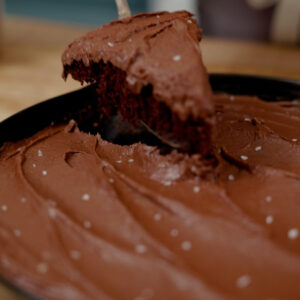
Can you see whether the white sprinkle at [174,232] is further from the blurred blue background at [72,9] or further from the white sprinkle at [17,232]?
the blurred blue background at [72,9]

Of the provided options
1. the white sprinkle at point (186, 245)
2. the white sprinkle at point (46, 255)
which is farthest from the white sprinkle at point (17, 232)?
the white sprinkle at point (186, 245)

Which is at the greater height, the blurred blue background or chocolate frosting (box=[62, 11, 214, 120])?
chocolate frosting (box=[62, 11, 214, 120])

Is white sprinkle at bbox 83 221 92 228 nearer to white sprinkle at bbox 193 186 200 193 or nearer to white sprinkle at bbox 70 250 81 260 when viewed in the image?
white sprinkle at bbox 70 250 81 260

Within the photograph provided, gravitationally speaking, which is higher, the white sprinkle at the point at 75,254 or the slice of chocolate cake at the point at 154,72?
the slice of chocolate cake at the point at 154,72

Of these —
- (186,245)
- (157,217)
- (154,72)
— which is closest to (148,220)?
(157,217)

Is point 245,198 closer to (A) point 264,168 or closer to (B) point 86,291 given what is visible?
(A) point 264,168

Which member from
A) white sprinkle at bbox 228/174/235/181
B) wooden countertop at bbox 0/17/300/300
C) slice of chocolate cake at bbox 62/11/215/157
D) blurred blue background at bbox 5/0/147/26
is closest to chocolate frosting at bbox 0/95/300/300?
white sprinkle at bbox 228/174/235/181
